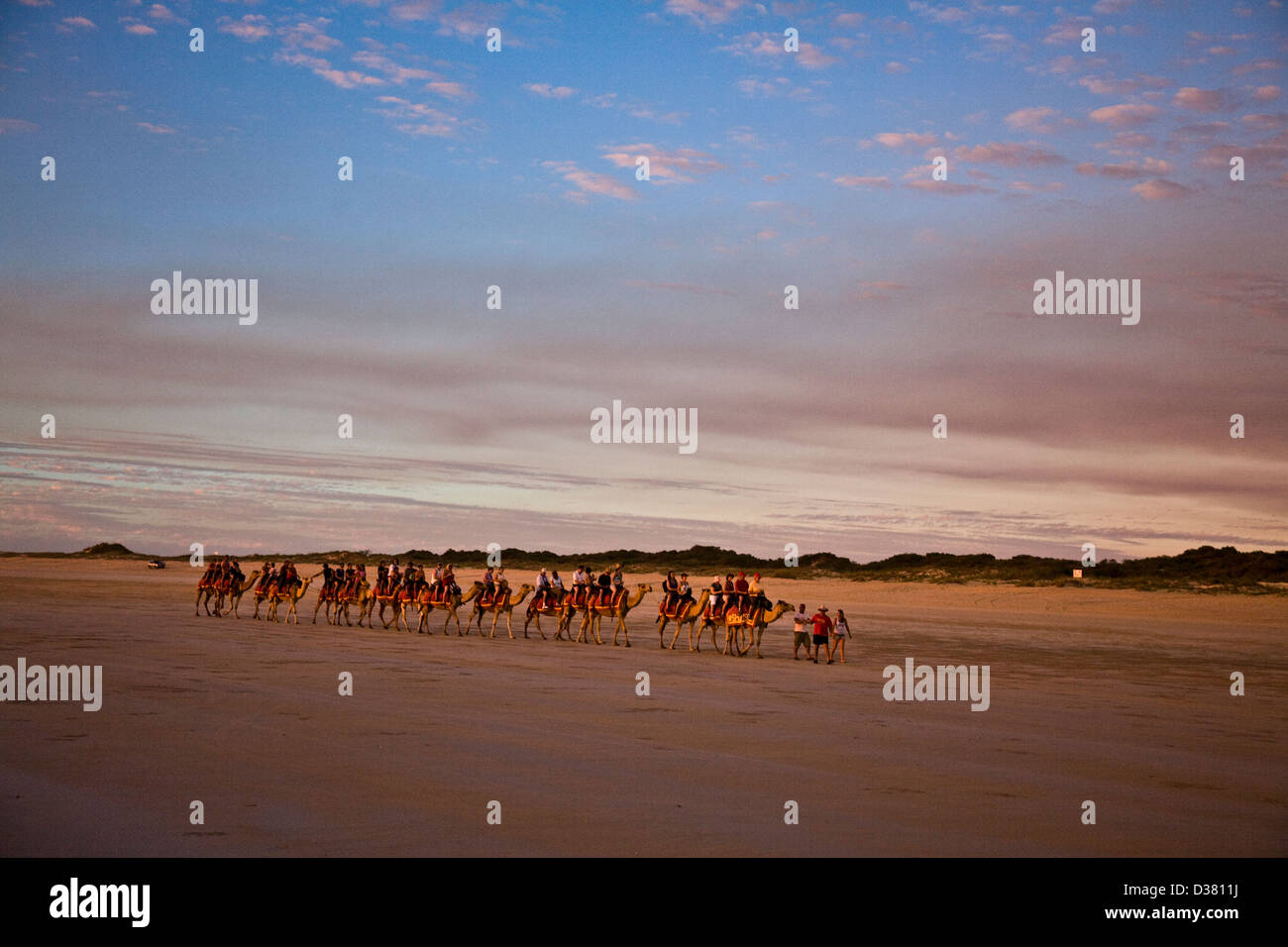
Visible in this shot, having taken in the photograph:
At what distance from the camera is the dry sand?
8.32 m

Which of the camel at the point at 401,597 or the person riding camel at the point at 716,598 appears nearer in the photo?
the person riding camel at the point at 716,598

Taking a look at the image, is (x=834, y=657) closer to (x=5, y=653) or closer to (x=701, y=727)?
(x=701, y=727)

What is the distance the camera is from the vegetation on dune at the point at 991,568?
2219 inches

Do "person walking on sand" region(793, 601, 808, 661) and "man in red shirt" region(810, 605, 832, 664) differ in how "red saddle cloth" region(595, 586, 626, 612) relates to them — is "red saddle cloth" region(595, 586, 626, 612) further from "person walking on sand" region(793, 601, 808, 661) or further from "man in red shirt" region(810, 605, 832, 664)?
"man in red shirt" region(810, 605, 832, 664)

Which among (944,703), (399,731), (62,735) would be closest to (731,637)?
(944,703)

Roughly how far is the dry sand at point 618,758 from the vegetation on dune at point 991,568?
113 ft

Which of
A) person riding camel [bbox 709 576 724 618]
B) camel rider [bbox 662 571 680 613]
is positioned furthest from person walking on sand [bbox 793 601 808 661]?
camel rider [bbox 662 571 680 613]

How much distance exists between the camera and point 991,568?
227 ft

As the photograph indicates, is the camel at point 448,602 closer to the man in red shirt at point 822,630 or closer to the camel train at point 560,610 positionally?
the camel train at point 560,610

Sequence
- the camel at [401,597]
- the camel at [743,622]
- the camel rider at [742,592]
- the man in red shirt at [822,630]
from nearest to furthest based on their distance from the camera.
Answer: the man in red shirt at [822,630] < the camel at [743,622] < the camel rider at [742,592] < the camel at [401,597]

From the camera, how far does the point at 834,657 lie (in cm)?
2541

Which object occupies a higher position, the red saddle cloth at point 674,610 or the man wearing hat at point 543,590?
the man wearing hat at point 543,590

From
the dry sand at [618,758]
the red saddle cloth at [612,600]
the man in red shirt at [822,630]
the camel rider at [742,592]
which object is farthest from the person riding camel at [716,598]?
the dry sand at [618,758]
